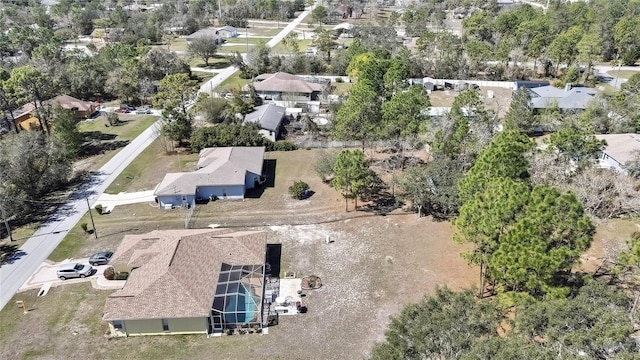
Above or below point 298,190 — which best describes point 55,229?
below

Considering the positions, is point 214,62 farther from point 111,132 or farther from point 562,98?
point 562,98

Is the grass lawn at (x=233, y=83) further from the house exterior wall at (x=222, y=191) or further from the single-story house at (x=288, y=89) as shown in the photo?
the house exterior wall at (x=222, y=191)

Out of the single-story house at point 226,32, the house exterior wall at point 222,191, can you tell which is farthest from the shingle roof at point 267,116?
the single-story house at point 226,32

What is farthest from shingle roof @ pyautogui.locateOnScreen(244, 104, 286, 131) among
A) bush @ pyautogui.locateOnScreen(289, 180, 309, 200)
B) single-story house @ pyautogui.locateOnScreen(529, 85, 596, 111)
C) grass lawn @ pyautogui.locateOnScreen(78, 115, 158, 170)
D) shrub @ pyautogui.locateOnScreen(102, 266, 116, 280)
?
single-story house @ pyautogui.locateOnScreen(529, 85, 596, 111)

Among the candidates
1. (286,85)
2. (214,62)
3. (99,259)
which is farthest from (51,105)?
(214,62)

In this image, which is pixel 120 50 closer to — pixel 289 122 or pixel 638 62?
pixel 289 122
